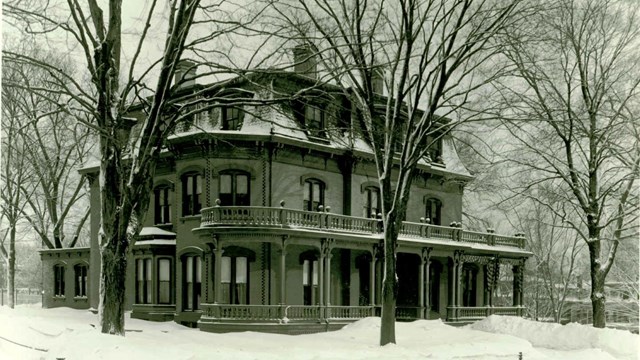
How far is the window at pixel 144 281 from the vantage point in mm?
27141

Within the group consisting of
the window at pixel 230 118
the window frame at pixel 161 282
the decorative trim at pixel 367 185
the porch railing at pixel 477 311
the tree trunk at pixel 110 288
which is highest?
the window at pixel 230 118

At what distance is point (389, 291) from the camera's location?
16.9 m

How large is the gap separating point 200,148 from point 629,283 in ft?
82.7

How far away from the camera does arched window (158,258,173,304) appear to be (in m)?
26.7

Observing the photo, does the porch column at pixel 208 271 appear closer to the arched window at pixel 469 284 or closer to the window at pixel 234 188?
the window at pixel 234 188

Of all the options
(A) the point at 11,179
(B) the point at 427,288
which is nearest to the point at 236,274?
(A) the point at 11,179

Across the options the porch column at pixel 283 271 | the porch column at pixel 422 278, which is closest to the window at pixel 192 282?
the porch column at pixel 283 271

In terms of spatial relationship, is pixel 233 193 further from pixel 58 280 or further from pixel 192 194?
pixel 58 280

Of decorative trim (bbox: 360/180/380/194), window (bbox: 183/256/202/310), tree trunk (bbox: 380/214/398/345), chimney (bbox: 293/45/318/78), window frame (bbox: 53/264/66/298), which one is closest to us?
chimney (bbox: 293/45/318/78)

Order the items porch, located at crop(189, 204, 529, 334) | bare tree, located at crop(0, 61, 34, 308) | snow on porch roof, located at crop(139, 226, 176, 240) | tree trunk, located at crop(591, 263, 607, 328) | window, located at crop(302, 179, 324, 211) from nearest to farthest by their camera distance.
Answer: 1. bare tree, located at crop(0, 61, 34, 308)
2. tree trunk, located at crop(591, 263, 607, 328)
3. porch, located at crop(189, 204, 529, 334)
4. snow on porch roof, located at crop(139, 226, 176, 240)
5. window, located at crop(302, 179, 324, 211)

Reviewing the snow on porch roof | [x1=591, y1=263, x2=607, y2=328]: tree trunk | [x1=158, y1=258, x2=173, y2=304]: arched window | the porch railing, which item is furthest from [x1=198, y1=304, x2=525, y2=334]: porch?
[x1=591, y1=263, x2=607, y2=328]: tree trunk

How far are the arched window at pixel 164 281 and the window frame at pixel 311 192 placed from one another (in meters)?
6.16

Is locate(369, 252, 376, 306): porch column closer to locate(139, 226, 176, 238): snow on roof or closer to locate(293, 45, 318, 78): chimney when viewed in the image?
locate(139, 226, 176, 238): snow on roof

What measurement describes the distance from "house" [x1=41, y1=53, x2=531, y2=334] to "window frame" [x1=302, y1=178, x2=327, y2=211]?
5 cm
